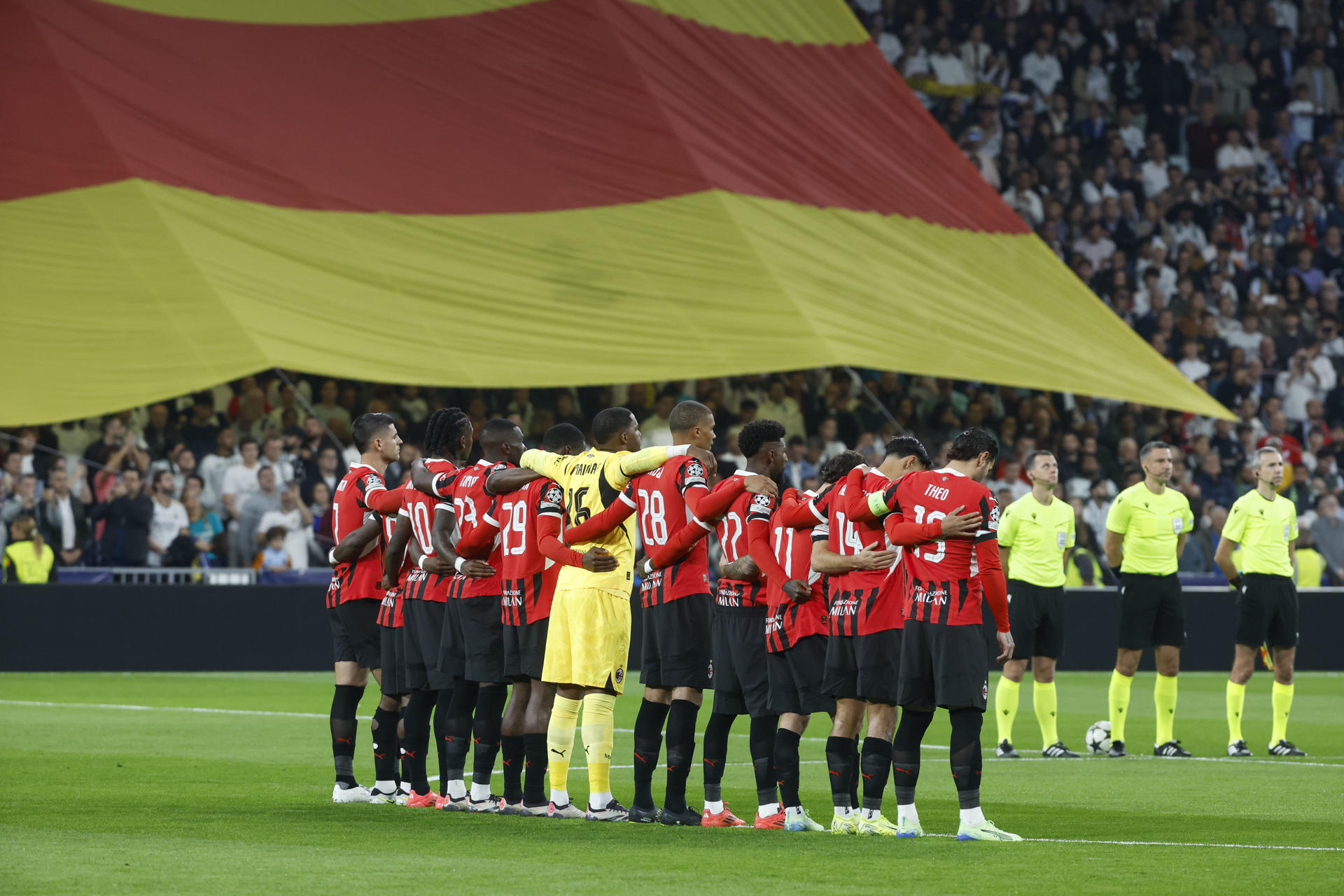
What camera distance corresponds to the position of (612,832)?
383 inches

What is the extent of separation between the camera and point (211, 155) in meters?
23.4

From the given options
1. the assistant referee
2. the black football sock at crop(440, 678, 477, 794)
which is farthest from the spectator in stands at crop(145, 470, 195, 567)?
the black football sock at crop(440, 678, 477, 794)

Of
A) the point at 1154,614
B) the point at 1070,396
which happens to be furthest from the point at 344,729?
the point at 1070,396

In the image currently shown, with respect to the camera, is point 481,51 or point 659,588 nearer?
point 659,588

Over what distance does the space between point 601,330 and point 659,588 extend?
12956 millimetres

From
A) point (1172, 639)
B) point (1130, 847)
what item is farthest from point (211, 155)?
point (1130, 847)

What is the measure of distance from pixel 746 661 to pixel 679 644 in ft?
1.20

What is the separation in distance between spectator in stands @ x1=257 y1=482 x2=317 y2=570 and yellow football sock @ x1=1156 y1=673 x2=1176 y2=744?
427 inches

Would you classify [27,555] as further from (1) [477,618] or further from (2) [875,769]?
(2) [875,769]

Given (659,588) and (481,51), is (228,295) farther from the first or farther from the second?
(659,588)

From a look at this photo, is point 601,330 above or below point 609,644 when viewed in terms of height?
above

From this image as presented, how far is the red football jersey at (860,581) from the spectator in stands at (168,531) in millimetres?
13498

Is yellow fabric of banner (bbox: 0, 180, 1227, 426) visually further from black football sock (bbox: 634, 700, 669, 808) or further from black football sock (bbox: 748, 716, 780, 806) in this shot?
black football sock (bbox: 748, 716, 780, 806)

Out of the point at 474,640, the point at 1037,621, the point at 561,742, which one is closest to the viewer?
the point at 561,742
